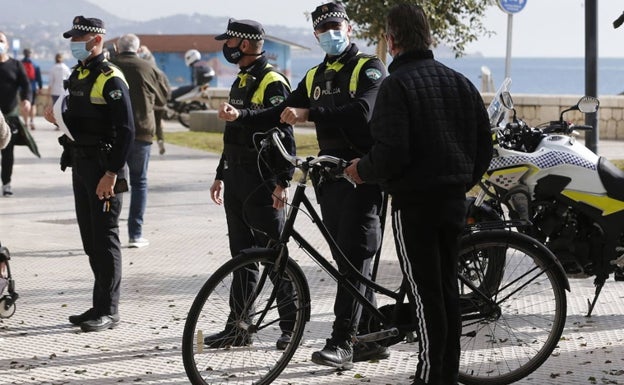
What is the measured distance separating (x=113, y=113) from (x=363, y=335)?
85.9 inches

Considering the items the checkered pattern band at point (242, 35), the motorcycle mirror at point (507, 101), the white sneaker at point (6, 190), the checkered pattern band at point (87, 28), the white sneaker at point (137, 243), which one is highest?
the checkered pattern band at point (87, 28)

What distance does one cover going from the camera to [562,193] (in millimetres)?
7234

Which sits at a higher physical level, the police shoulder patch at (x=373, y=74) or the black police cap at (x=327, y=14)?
the black police cap at (x=327, y=14)

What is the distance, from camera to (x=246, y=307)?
18.9 ft

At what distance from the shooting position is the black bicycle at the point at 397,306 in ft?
18.6

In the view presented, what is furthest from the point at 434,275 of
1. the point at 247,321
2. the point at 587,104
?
the point at 587,104

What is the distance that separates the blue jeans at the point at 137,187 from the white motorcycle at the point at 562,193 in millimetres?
3654

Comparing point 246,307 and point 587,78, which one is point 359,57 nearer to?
point 246,307

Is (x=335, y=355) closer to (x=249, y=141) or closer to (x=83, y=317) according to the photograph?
(x=249, y=141)

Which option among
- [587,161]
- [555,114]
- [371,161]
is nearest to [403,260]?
[371,161]

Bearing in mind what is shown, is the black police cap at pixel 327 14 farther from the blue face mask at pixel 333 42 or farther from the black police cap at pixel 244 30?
the black police cap at pixel 244 30

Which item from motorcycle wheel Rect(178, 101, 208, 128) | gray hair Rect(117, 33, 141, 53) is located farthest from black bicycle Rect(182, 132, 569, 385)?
motorcycle wheel Rect(178, 101, 208, 128)

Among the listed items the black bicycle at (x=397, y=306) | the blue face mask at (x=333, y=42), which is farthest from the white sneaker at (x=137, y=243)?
the blue face mask at (x=333, y=42)

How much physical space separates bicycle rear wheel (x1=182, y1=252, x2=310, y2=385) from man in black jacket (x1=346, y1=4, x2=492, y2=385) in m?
0.65
